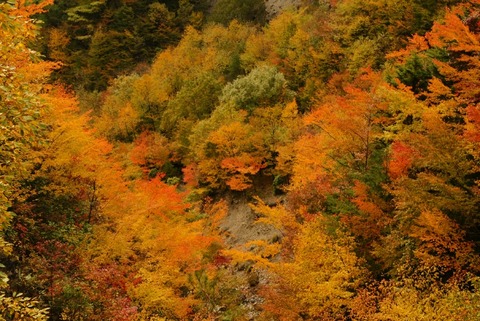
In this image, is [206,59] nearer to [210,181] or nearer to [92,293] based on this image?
[210,181]

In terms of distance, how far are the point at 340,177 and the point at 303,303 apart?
7.50 metres

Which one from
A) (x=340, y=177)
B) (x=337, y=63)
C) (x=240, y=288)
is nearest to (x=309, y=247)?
(x=340, y=177)

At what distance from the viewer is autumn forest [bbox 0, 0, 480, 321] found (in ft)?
56.6

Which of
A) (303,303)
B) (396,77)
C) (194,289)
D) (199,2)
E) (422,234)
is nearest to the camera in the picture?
(422,234)

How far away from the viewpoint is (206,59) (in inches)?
2367

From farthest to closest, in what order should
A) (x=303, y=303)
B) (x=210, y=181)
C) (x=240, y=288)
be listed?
(x=210, y=181) → (x=240, y=288) → (x=303, y=303)

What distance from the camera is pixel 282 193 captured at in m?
39.8

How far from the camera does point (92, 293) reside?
1869 centimetres

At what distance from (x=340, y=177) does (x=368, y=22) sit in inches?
1016

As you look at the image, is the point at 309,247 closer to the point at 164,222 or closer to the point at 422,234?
the point at 422,234

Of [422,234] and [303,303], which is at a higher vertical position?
[422,234]

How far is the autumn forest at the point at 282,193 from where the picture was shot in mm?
17266

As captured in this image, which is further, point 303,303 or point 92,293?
point 303,303

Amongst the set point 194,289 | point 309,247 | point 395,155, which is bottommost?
point 194,289
